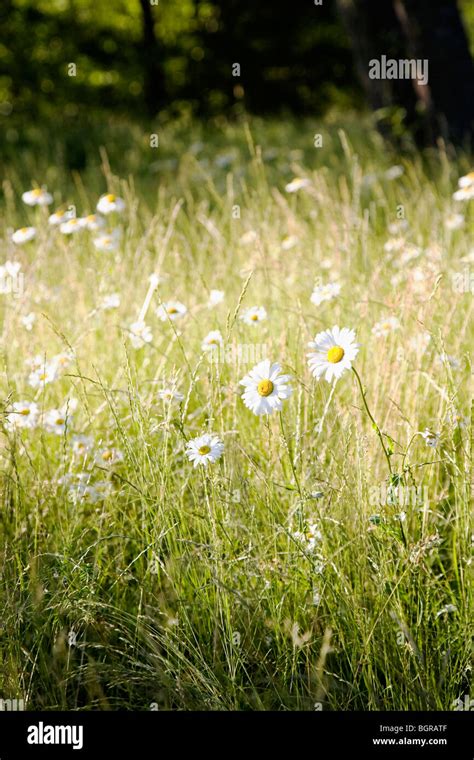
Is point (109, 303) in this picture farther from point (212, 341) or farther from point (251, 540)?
point (251, 540)

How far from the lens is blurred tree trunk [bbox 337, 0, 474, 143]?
5707 mm

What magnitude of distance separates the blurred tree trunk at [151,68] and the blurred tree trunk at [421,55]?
9.61 m

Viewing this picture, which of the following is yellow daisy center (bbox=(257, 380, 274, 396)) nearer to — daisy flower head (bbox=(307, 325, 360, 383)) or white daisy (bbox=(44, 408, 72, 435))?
daisy flower head (bbox=(307, 325, 360, 383))

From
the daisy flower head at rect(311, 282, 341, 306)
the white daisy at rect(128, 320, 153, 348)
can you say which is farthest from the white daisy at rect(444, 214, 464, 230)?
the white daisy at rect(128, 320, 153, 348)

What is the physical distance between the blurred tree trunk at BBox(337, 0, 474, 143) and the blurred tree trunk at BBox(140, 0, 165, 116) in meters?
9.61

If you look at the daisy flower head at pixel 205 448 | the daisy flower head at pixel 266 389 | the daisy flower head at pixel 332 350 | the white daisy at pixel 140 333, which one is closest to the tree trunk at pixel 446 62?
the white daisy at pixel 140 333

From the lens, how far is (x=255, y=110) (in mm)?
16625

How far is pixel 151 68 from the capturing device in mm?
15930

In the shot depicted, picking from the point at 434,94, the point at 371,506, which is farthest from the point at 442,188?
the point at 371,506

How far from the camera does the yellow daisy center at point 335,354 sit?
2.04m

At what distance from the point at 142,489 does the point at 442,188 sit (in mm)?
3793

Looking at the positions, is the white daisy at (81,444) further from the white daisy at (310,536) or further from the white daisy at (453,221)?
the white daisy at (453,221)

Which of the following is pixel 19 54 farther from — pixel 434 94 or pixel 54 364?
pixel 54 364

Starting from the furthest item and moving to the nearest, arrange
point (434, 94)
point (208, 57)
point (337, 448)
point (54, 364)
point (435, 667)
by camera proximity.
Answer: point (208, 57) < point (434, 94) < point (54, 364) < point (337, 448) < point (435, 667)
